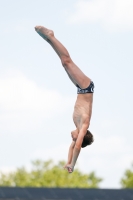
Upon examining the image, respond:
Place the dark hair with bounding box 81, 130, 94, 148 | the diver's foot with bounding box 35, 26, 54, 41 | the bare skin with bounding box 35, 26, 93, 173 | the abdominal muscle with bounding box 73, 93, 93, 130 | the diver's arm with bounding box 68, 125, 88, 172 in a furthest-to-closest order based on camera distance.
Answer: the diver's foot with bounding box 35, 26, 54, 41
the dark hair with bounding box 81, 130, 94, 148
the abdominal muscle with bounding box 73, 93, 93, 130
the bare skin with bounding box 35, 26, 93, 173
the diver's arm with bounding box 68, 125, 88, 172

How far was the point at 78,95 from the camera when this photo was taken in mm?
24984

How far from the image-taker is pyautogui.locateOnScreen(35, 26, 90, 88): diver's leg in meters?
24.8

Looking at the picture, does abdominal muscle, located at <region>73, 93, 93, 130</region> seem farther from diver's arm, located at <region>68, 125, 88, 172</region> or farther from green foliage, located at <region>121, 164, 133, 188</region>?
green foliage, located at <region>121, 164, 133, 188</region>

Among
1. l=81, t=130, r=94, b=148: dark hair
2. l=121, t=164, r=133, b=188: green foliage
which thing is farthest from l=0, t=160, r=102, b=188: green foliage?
l=81, t=130, r=94, b=148: dark hair

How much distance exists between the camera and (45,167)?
132 metres

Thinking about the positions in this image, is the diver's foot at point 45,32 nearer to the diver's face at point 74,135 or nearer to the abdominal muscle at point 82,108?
the abdominal muscle at point 82,108

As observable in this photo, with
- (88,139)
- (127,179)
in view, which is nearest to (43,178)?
(127,179)

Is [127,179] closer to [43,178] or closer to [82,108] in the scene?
[43,178]

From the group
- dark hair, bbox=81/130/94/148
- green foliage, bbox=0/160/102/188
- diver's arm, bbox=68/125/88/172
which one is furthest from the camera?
green foliage, bbox=0/160/102/188
